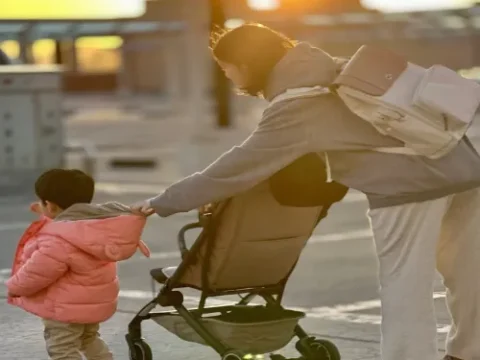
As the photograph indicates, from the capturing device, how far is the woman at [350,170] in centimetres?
505

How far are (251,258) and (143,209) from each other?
0.52 metres

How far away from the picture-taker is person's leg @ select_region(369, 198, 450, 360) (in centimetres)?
514

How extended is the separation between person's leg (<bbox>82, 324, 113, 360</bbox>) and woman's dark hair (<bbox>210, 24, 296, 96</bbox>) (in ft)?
4.21

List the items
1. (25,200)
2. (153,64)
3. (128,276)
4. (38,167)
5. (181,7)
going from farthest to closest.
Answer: (153,64) → (181,7) → (38,167) → (25,200) → (128,276)

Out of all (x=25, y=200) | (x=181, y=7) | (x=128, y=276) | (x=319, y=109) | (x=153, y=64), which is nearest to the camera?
(x=319, y=109)

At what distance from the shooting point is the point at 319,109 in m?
5.07

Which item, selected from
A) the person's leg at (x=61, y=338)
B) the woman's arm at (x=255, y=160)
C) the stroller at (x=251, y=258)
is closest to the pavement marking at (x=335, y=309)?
the stroller at (x=251, y=258)

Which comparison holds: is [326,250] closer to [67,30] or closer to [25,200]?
[25,200]

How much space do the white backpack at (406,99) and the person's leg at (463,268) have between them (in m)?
0.39

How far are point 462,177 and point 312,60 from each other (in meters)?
0.76

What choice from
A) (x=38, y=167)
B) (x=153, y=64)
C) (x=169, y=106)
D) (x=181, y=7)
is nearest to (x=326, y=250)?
(x=38, y=167)

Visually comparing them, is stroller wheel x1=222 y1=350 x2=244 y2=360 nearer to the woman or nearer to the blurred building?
A: the woman

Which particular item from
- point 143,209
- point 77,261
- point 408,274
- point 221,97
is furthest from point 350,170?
point 221,97

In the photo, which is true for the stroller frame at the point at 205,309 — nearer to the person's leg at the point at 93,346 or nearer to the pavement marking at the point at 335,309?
the person's leg at the point at 93,346
